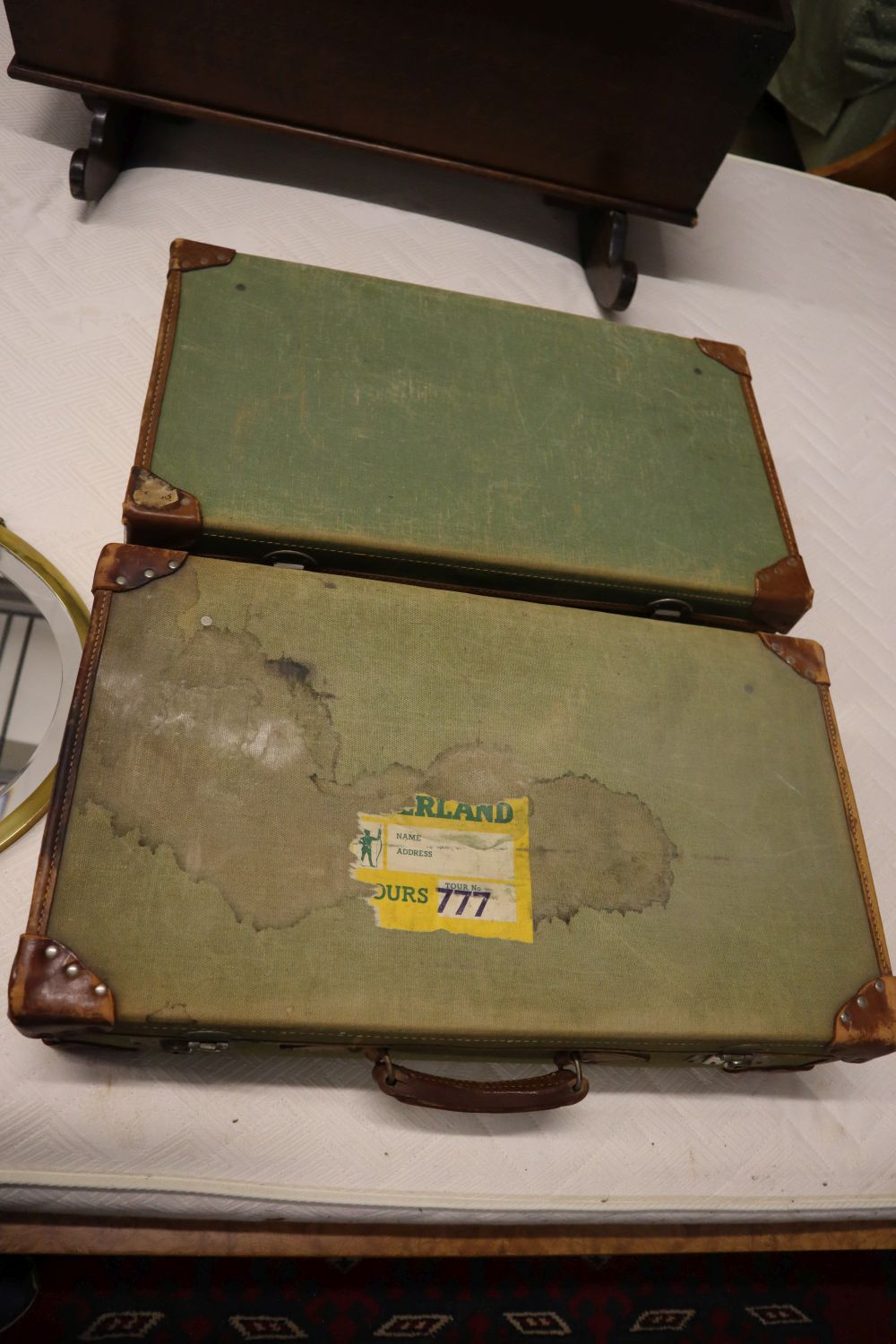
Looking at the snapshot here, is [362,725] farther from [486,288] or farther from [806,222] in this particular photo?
[806,222]

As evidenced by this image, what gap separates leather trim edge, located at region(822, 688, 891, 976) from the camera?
1037mm

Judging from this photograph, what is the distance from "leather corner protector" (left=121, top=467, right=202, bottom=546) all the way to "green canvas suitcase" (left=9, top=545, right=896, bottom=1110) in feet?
0.13

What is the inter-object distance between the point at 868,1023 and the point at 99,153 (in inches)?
64.6

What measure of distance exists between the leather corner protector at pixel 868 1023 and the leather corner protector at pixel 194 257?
1.21 metres

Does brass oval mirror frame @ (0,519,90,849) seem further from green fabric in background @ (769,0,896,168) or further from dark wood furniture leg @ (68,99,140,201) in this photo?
green fabric in background @ (769,0,896,168)

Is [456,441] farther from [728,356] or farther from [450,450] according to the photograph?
[728,356]

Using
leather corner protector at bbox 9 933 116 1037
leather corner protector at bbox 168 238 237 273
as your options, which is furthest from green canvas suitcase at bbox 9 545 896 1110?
leather corner protector at bbox 168 238 237 273

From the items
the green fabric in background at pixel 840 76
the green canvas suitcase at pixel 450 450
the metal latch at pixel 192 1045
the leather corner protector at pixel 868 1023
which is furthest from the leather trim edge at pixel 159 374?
the green fabric in background at pixel 840 76

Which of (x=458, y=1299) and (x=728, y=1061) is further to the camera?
(x=458, y=1299)

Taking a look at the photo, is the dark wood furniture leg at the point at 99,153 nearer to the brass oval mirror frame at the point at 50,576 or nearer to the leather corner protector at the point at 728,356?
the brass oval mirror frame at the point at 50,576

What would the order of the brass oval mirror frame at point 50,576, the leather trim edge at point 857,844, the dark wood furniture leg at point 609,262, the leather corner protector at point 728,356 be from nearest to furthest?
the leather trim edge at point 857,844 → the brass oval mirror frame at point 50,576 → the leather corner protector at point 728,356 → the dark wood furniture leg at point 609,262

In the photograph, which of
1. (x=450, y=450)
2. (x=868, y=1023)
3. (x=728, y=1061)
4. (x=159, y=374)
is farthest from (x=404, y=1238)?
(x=159, y=374)

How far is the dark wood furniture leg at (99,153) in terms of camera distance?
4.67ft

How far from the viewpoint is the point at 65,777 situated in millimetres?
893
